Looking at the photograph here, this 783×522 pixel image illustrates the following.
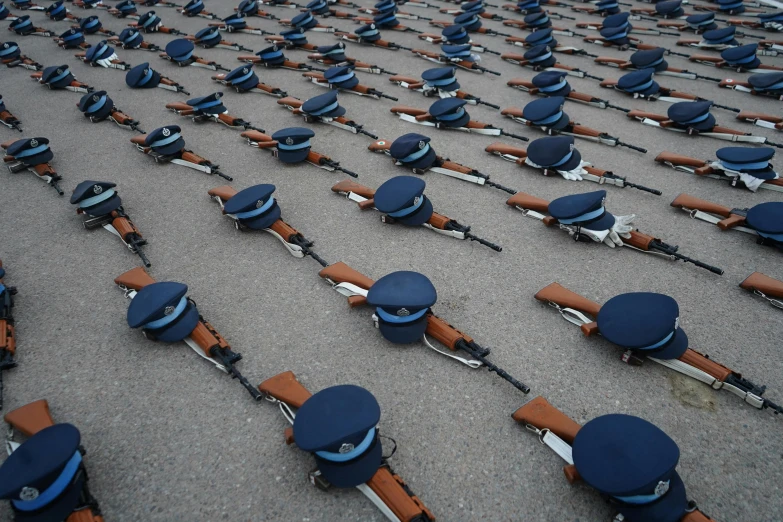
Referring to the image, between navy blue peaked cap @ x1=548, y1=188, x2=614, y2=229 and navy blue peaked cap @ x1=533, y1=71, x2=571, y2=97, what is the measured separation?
17.7 ft

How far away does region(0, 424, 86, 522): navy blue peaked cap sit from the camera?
3.70 metres

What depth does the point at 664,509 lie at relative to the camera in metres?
3.61

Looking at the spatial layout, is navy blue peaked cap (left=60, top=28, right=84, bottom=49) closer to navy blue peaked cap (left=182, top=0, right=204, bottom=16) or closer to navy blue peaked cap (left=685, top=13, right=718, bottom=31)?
navy blue peaked cap (left=182, top=0, right=204, bottom=16)

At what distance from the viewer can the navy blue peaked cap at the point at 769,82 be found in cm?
1091

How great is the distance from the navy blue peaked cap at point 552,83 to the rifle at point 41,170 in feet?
31.8

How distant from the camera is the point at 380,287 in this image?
211 inches

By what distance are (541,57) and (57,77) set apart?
12579mm

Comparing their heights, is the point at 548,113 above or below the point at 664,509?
above

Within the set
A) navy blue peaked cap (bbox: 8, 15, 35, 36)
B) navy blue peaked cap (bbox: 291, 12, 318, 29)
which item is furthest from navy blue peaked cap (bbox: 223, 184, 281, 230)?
navy blue peaked cap (bbox: 8, 15, 35, 36)

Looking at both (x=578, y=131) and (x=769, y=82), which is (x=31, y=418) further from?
(x=769, y=82)

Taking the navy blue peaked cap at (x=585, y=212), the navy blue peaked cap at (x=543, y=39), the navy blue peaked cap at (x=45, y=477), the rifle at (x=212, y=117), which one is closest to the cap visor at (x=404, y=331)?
the navy blue peaked cap at (x=585, y=212)

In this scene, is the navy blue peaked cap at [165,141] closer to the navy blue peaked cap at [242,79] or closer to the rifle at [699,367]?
the navy blue peaked cap at [242,79]

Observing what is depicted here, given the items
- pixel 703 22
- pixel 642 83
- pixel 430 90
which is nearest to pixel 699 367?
pixel 642 83

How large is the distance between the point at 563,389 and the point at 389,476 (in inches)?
76.9
